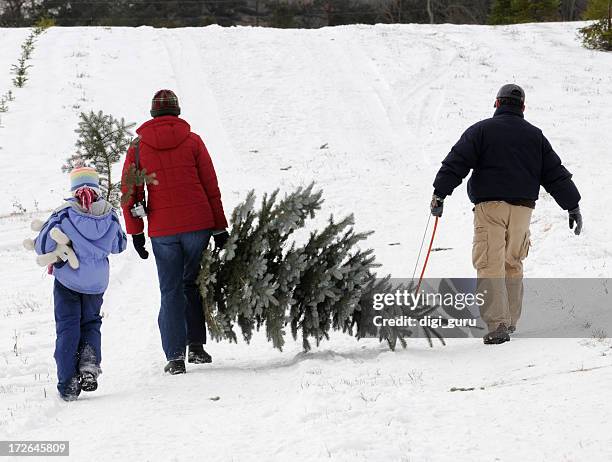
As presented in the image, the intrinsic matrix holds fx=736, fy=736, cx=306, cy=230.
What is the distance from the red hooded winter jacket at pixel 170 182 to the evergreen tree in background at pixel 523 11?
3269 centimetres

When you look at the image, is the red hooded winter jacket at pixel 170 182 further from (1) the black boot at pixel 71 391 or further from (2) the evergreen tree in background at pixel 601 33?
(2) the evergreen tree in background at pixel 601 33

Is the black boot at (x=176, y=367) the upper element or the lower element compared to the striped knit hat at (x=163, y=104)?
lower

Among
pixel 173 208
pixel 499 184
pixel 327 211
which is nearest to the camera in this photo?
pixel 173 208

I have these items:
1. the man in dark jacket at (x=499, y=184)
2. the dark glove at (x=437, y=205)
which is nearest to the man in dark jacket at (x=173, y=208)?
the dark glove at (x=437, y=205)

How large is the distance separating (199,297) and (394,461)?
2.87m

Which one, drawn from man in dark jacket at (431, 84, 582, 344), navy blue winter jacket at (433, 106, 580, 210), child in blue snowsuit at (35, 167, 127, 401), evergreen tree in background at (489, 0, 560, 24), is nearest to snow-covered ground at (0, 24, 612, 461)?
child in blue snowsuit at (35, 167, 127, 401)

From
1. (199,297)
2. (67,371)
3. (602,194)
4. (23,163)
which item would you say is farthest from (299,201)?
(23,163)

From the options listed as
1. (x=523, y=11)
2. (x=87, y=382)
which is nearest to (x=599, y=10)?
(x=523, y=11)

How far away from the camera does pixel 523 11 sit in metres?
35.1

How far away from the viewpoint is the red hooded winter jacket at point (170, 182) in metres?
5.66

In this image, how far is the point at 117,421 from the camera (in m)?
4.52

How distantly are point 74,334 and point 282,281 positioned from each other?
1601mm

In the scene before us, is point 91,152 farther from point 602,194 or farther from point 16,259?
point 602,194

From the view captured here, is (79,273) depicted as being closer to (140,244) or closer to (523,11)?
(140,244)
